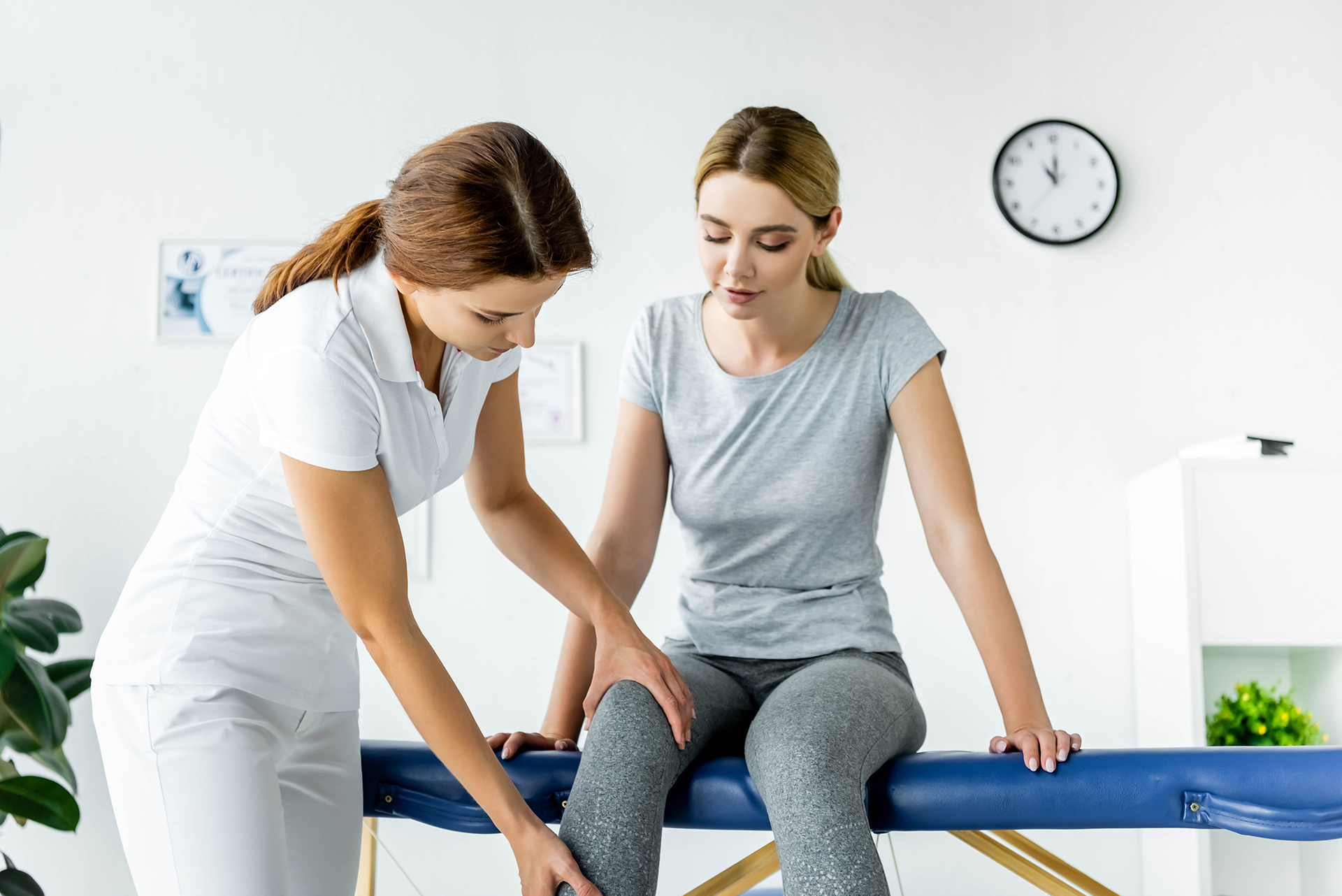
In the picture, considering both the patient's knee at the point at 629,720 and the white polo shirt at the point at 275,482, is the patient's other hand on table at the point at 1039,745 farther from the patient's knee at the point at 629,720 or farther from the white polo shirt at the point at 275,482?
the white polo shirt at the point at 275,482

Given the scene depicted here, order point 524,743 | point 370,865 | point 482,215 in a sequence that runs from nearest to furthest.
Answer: point 482,215, point 524,743, point 370,865

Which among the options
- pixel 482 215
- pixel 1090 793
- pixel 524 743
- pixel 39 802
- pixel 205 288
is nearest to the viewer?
pixel 482 215

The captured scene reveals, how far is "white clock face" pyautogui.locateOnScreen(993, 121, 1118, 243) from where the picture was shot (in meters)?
2.17

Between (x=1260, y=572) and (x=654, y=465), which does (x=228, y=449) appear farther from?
(x=1260, y=572)

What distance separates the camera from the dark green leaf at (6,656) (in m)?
1.63

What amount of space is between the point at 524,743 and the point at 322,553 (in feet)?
1.22

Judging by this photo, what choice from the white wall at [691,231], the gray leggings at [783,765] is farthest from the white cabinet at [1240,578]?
the gray leggings at [783,765]

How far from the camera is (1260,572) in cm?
181

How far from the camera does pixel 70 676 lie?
182 cm

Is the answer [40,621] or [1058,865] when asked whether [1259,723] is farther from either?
[40,621]

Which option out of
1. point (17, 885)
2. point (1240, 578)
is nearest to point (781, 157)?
point (1240, 578)

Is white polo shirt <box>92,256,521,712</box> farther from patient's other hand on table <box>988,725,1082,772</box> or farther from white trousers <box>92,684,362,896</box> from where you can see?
patient's other hand on table <box>988,725,1082,772</box>

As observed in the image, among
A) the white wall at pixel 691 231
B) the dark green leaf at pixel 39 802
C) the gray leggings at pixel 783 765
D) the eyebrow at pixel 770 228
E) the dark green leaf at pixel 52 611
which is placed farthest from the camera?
the white wall at pixel 691 231

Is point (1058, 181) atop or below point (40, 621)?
atop
